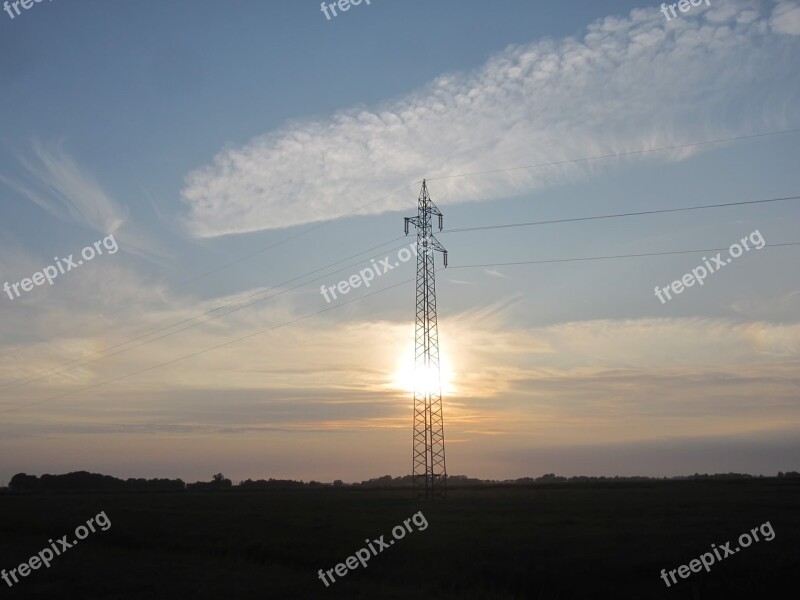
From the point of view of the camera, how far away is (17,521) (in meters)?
59.6

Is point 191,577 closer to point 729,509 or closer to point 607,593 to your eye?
point 607,593

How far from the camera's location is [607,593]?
25734 millimetres

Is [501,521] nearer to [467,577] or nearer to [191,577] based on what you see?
[467,577]

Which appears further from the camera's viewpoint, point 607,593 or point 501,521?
point 501,521

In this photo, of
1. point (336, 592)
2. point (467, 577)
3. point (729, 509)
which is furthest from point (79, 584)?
point (729, 509)

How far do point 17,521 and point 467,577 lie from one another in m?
47.5

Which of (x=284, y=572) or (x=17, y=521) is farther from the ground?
(x=17, y=521)

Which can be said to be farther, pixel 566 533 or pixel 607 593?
pixel 566 533

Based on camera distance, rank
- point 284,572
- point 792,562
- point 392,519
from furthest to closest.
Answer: point 392,519, point 284,572, point 792,562

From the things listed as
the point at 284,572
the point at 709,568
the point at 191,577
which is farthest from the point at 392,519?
the point at 709,568

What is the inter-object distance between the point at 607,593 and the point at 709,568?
466 cm

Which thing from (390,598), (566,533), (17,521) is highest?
(17,521)

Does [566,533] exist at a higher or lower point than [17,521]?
lower

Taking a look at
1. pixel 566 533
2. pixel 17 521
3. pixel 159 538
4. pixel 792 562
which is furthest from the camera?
pixel 17 521
